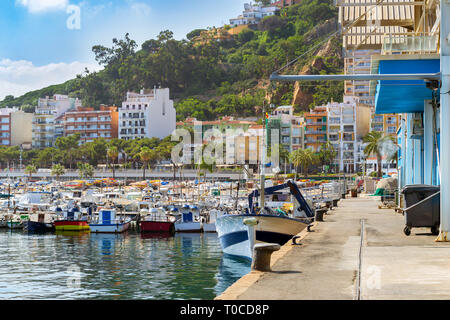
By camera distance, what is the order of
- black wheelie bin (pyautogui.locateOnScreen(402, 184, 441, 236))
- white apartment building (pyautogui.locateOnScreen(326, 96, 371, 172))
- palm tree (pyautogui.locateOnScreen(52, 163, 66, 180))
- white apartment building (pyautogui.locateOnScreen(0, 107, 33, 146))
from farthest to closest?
white apartment building (pyautogui.locateOnScreen(0, 107, 33, 146)), palm tree (pyautogui.locateOnScreen(52, 163, 66, 180)), white apartment building (pyautogui.locateOnScreen(326, 96, 371, 172)), black wheelie bin (pyautogui.locateOnScreen(402, 184, 441, 236))

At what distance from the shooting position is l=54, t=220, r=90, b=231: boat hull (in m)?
52.6

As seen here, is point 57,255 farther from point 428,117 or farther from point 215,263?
point 428,117

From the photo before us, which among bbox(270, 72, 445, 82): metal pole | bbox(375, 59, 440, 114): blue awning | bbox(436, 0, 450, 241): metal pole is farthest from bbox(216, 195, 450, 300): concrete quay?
bbox(375, 59, 440, 114): blue awning

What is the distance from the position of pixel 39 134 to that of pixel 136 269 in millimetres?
145930

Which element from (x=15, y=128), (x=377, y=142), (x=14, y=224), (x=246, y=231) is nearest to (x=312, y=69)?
(x=15, y=128)

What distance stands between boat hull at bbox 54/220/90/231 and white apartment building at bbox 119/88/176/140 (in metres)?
99.0

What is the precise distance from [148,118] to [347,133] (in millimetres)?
51156

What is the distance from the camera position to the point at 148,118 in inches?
6029

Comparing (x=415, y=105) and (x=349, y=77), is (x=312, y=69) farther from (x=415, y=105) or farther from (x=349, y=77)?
(x=349, y=77)

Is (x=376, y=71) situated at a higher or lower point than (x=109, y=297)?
higher

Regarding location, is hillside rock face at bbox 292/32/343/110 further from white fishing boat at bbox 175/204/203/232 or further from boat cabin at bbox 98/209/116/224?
boat cabin at bbox 98/209/116/224

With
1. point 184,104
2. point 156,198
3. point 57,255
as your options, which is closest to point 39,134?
point 184,104
